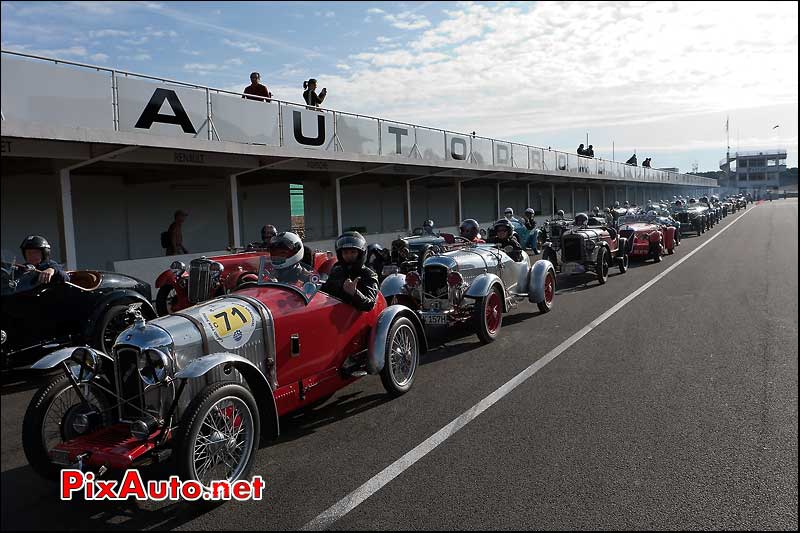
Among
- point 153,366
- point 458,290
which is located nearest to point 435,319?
point 458,290

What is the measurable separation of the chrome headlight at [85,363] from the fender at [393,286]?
16.1 feet

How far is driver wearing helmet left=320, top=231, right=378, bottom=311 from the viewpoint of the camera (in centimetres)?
579

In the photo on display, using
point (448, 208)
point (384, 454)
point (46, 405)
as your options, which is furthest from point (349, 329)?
point (448, 208)

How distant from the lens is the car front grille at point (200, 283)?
340 inches

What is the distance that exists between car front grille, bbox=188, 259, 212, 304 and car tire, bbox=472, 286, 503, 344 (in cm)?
369

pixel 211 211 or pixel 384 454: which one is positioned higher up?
pixel 211 211

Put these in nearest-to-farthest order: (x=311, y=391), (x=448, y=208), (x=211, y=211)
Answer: (x=311, y=391) < (x=211, y=211) < (x=448, y=208)

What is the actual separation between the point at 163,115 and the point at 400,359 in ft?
29.4

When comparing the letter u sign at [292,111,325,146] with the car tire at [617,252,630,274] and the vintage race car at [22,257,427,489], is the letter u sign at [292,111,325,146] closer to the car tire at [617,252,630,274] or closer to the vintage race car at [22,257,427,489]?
the car tire at [617,252,630,274]

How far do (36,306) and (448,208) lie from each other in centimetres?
2917

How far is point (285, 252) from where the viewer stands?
543 cm

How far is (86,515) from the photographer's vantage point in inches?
134

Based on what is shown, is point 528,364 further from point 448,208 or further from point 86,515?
point 448,208

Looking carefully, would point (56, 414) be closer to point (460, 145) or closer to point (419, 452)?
point (419, 452)
